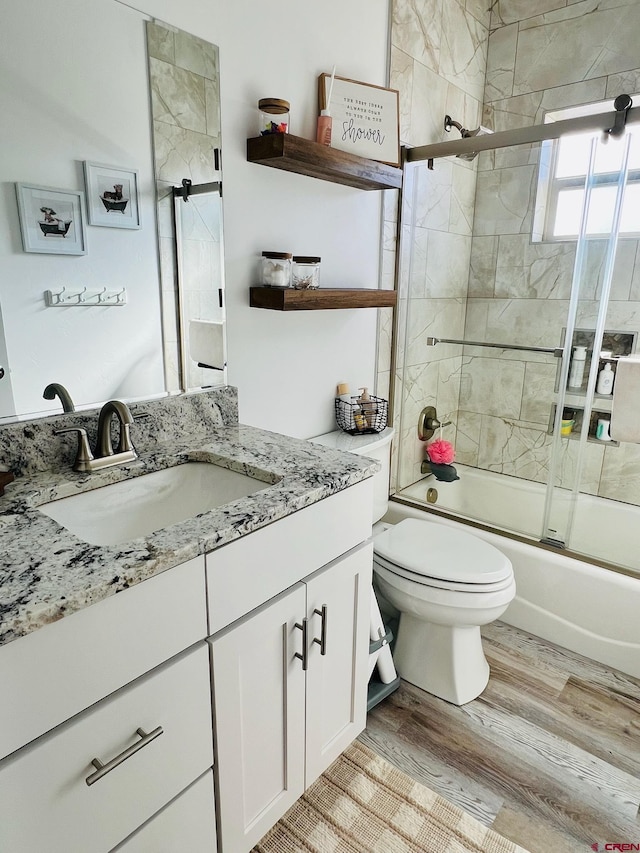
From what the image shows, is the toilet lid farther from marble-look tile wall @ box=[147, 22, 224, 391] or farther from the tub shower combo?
marble-look tile wall @ box=[147, 22, 224, 391]

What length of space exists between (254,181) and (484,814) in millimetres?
1856

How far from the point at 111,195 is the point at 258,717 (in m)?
1.23

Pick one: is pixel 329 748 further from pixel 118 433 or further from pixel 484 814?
pixel 118 433

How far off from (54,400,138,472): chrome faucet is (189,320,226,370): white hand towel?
1.02 ft

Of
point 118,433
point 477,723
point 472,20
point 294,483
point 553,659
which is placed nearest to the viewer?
point 294,483

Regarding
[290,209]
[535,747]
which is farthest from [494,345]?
[535,747]

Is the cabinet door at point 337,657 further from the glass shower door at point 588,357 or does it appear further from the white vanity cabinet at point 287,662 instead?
the glass shower door at point 588,357

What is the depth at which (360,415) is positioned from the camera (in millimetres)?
2002

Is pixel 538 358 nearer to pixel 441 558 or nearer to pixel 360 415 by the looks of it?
pixel 360 415

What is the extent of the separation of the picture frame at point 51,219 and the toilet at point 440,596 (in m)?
0.97

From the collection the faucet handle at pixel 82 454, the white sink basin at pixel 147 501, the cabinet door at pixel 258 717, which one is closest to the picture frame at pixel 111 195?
the faucet handle at pixel 82 454

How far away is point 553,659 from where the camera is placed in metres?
1.97

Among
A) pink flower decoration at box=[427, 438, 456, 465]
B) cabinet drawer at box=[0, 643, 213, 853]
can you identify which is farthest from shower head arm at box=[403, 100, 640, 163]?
cabinet drawer at box=[0, 643, 213, 853]

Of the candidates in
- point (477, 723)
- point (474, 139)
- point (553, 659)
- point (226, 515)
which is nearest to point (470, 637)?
point (477, 723)
